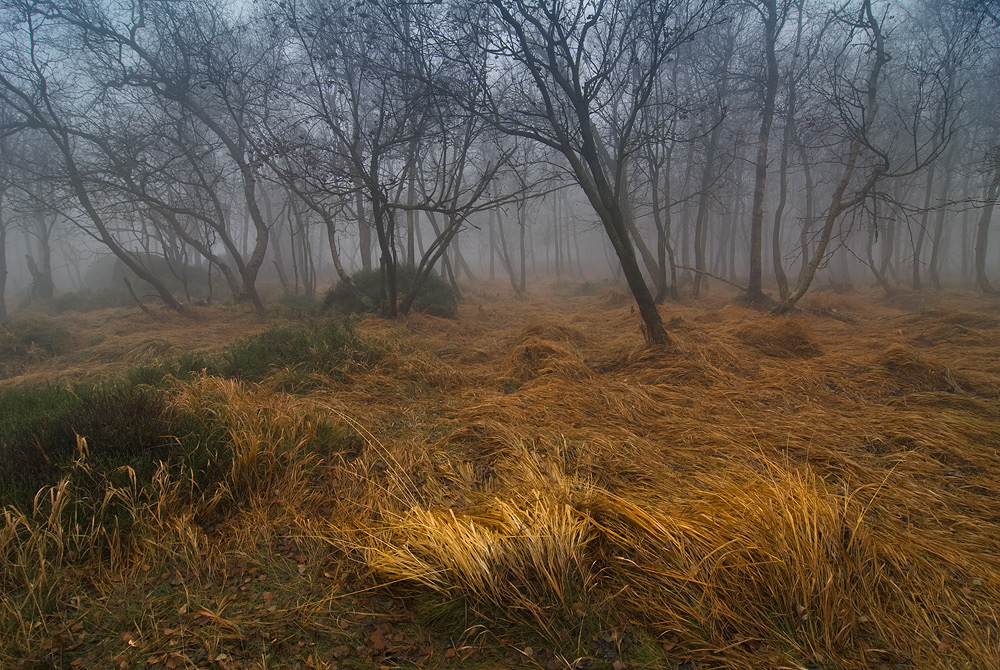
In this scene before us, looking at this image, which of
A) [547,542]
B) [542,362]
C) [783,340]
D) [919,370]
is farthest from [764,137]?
[547,542]

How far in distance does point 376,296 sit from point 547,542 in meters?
8.46

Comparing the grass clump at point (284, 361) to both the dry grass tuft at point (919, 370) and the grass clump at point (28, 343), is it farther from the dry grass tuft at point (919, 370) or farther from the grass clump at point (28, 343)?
the dry grass tuft at point (919, 370)

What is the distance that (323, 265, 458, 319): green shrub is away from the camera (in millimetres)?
9711

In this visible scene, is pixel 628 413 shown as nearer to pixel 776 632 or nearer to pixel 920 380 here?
pixel 776 632

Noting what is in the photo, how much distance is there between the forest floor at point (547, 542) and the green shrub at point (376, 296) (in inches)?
230

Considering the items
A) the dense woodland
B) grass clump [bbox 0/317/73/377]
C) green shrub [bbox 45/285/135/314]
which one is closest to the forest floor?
the dense woodland

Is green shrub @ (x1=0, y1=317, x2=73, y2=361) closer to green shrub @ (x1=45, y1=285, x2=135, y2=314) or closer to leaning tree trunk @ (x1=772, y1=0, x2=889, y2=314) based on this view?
green shrub @ (x1=45, y1=285, x2=135, y2=314)

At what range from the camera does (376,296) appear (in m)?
9.71

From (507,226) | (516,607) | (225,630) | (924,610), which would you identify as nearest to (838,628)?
(924,610)

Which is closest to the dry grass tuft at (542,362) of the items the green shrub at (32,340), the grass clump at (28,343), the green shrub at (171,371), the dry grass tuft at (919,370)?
the dry grass tuft at (919,370)

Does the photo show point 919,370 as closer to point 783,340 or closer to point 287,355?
point 783,340

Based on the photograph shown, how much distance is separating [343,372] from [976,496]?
197 inches

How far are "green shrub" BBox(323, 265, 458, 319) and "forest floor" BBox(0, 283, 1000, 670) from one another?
5.85 metres

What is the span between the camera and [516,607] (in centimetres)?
176
